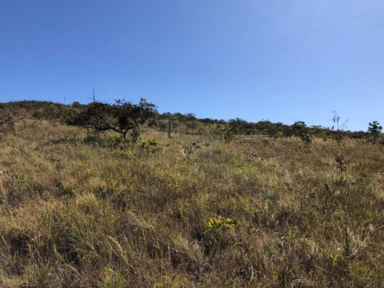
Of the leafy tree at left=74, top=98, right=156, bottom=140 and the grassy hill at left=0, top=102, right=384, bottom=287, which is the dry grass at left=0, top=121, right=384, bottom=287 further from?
the leafy tree at left=74, top=98, right=156, bottom=140

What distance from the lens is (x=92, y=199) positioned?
3141 mm

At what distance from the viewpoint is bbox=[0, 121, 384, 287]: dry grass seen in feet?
5.96

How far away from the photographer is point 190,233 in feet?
8.00

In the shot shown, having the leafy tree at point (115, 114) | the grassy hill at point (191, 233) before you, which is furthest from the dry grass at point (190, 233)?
the leafy tree at point (115, 114)

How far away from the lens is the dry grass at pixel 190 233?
1.82m

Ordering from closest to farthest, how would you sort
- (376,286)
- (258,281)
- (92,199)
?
(376,286) < (258,281) < (92,199)

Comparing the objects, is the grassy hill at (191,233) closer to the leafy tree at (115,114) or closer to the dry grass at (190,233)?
the dry grass at (190,233)

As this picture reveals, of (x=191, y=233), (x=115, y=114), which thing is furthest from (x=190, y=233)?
Result: (x=115, y=114)

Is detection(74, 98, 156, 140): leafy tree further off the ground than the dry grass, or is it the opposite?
detection(74, 98, 156, 140): leafy tree

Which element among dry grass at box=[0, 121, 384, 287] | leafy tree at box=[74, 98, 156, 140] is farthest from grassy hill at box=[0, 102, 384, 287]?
leafy tree at box=[74, 98, 156, 140]

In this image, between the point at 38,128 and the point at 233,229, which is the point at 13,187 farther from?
the point at 38,128

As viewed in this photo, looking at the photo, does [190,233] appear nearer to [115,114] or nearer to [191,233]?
[191,233]

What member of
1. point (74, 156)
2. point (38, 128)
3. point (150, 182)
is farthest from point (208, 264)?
point (38, 128)

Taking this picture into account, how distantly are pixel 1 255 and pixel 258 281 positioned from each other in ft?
7.68
